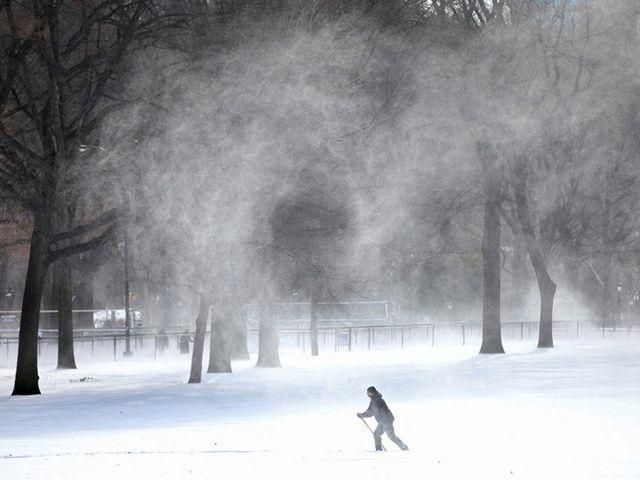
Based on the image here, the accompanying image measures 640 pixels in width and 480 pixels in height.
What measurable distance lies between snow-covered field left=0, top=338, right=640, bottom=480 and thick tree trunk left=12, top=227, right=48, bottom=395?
2.11 feet

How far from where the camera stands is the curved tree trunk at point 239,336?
4162 centimetres

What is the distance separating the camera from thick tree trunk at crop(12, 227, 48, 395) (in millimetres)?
31578

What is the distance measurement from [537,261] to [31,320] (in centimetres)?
2632

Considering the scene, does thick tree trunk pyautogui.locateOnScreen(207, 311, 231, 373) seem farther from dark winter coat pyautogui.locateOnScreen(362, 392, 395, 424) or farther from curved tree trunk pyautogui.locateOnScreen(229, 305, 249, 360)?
dark winter coat pyautogui.locateOnScreen(362, 392, 395, 424)

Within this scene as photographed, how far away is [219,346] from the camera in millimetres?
38750

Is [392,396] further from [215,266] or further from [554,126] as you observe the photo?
[554,126]

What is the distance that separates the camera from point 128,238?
3325 cm

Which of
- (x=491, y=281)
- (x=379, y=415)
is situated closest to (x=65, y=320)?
(x=491, y=281)

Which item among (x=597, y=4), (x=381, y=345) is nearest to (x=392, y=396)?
(x=597, y=4)

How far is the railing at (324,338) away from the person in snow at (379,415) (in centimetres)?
3197

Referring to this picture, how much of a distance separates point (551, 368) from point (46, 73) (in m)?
17.7

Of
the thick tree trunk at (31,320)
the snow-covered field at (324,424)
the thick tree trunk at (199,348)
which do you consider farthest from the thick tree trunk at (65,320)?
the thick tree trunk at (31,320)

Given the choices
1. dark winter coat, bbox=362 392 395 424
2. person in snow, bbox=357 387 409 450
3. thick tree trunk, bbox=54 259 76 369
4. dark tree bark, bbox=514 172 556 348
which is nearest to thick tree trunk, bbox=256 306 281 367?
thick tree trunk, bbox=54 259 76 369

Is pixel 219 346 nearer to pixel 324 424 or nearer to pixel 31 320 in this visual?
pixel 31 320
